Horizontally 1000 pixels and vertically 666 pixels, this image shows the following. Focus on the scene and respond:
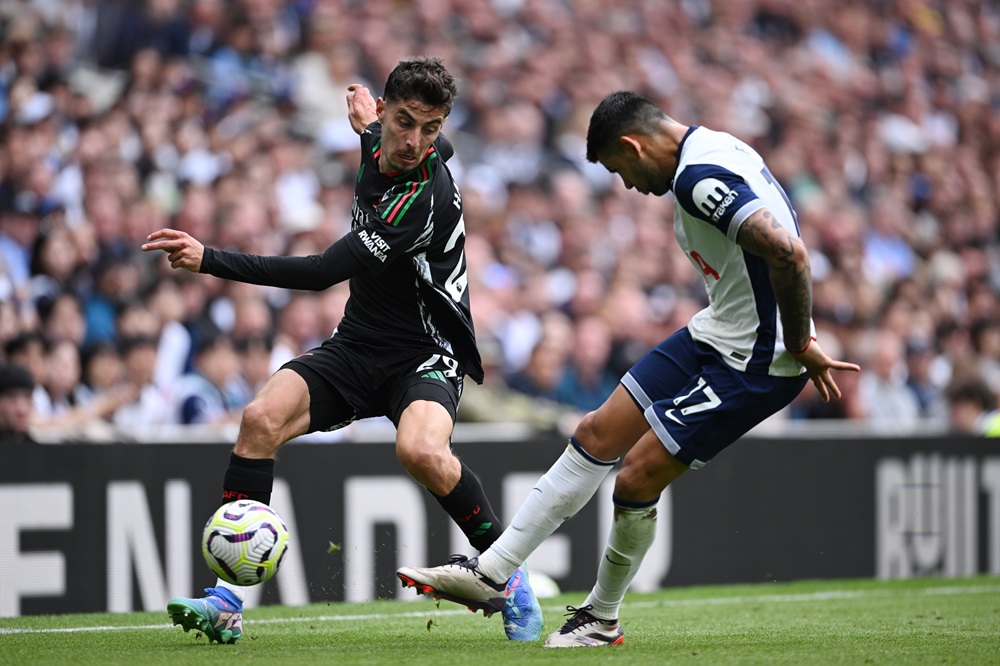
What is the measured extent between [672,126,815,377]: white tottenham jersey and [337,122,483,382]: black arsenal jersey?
980 millimetres

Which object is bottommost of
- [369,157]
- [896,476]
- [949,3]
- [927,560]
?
[927,560]

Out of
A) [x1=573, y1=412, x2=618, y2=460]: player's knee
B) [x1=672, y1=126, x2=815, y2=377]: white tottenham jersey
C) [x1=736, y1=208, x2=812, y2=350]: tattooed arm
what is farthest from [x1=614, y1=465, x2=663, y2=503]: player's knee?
[x1=736, y1=208, x2=812, y2=350]: tattooed arm

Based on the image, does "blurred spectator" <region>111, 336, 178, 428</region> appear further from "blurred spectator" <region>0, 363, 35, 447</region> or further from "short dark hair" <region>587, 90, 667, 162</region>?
"short dark hair" <region>587, 90, 667, 162</region>

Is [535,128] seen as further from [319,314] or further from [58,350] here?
[58,350]

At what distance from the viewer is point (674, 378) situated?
5.37m

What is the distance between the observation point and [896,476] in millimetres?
10070

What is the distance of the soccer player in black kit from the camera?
5285 millimetres

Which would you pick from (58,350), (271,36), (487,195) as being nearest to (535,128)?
(487,195)

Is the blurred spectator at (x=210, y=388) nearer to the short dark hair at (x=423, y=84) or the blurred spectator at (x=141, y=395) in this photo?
the blurred spectator at (x=141, y=395)

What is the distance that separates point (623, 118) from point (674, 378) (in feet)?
3.49

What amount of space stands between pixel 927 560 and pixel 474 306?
4.20m

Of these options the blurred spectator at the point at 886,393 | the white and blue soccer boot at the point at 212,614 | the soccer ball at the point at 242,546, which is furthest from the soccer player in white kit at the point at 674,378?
the blurred spectator at the point at 886,393

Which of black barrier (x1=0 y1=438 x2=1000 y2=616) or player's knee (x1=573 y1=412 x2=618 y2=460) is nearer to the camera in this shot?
player's knee (x1=573 y1=412 x2=618 y2=460)

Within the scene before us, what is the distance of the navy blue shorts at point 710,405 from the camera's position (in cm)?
519
